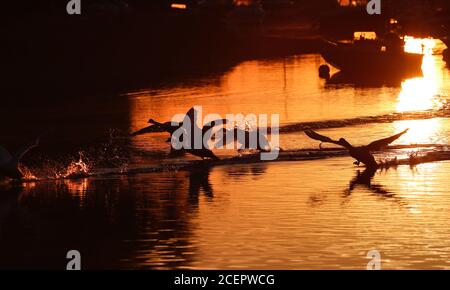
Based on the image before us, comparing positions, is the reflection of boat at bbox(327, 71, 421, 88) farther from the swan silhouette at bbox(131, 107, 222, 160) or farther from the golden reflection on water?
the swan silhouette at bbox(131, 107, 222, 160)

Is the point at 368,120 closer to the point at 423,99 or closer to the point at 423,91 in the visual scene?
the point at 423,99

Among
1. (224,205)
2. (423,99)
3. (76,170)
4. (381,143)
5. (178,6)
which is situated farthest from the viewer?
(178,6)

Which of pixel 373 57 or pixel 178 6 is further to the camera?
pixel 178 6

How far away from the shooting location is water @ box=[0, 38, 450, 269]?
2555 centimetres

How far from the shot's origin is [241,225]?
28156 millimetres

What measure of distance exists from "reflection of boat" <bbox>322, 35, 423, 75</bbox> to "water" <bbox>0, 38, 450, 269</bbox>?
2518 cm

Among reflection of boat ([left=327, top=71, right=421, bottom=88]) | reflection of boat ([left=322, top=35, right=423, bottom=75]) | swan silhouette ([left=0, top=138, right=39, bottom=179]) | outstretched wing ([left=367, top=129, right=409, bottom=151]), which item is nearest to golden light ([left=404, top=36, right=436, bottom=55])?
reflection of boat ([left=322, top=35, right=423, bottom=75])

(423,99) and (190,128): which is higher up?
(423,99)

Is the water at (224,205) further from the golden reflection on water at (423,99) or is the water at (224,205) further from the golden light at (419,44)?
the golden light at (419,44)

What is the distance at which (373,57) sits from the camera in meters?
75.8

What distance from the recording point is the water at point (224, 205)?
25.5m

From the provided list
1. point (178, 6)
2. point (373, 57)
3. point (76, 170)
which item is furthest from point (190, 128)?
point (178, 6)

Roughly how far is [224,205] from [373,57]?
46.3m
